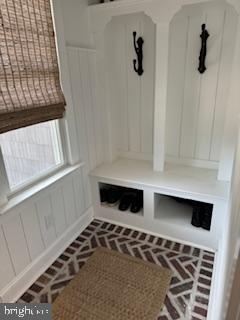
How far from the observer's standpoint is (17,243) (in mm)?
1486

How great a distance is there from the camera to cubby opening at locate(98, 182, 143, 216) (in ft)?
7.13

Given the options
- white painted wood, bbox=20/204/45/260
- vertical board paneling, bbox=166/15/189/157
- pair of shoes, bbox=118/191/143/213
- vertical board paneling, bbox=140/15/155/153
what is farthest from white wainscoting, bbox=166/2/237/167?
white painted wood, bbox=20/204/45/260

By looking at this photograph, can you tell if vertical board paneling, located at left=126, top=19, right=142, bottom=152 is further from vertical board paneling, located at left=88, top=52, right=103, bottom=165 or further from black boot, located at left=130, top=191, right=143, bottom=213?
black boot, located at left=130, top=191, right=143, bottom=213

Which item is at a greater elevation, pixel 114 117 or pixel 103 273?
pixel 114 117

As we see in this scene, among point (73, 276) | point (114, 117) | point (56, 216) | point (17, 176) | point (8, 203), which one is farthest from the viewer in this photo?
point (114, 117)

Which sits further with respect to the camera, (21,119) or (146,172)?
(146,172)

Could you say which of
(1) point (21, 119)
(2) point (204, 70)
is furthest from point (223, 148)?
(1) point (21, 119)

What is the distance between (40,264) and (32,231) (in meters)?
0.31

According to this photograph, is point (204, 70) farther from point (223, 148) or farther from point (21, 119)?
point (21, 119)

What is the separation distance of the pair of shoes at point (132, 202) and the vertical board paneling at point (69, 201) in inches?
18.2

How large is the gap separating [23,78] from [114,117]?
112 cm

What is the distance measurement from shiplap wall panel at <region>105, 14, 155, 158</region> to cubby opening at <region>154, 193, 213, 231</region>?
22.3 inches

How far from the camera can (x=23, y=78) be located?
1.35 m

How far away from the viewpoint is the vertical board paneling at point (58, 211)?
1760 mm
